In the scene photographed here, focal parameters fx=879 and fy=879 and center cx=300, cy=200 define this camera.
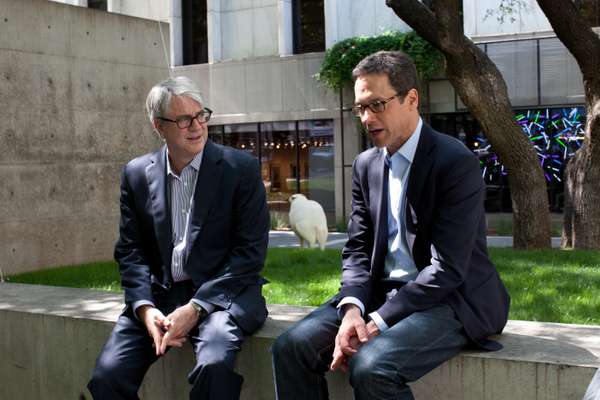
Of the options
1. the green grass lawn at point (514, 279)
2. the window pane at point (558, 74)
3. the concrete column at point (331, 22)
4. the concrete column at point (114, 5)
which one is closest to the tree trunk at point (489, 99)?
the green grass lawn at point (514, 279)

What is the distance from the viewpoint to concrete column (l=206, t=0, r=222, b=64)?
24.7m

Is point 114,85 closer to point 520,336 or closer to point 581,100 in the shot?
point 520,336

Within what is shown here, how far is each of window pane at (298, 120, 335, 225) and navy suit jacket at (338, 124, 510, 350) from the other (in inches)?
762

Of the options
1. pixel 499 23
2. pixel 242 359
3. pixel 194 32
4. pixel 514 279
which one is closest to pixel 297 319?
pixel 242 359

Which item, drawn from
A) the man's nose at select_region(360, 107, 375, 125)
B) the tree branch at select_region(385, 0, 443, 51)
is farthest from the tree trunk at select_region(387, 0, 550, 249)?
the man's nose at select_region(360, 107, 375, 125)

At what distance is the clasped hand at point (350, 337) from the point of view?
359cm

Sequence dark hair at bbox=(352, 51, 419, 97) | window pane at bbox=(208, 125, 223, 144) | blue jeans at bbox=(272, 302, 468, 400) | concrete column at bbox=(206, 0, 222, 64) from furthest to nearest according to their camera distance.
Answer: window pane at bbox=(208, 125, 223, 144), concrete column at bbox=(206, 0, 222, 64), dark hair at bbox=(352, 51, 419, 97), blue jeans at bbox=(272, 302, 468, 400)

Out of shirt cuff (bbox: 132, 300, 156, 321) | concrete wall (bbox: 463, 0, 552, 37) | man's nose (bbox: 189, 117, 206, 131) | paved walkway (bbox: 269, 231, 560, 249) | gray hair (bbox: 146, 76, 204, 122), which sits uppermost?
concrete wall (bbox: 463, 0, 552, 37)

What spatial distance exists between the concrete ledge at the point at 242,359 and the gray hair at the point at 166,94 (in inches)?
46.5

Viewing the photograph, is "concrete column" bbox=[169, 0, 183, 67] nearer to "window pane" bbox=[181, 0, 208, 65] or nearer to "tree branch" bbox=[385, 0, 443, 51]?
"window pane" bbox=[181, 0, 208, 65]

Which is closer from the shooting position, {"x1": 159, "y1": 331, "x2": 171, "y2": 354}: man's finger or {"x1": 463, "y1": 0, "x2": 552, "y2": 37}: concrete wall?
{"x1": 159, "y1": 331, "x2": 171, "y2": 354}: man's finger

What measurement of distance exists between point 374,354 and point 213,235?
1217 mm

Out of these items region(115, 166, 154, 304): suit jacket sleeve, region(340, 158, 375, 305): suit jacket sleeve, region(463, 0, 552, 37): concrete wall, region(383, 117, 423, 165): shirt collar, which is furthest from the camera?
region(463, 0, 552, 37): concrete wall

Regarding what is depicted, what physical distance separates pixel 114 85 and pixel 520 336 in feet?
30.4
